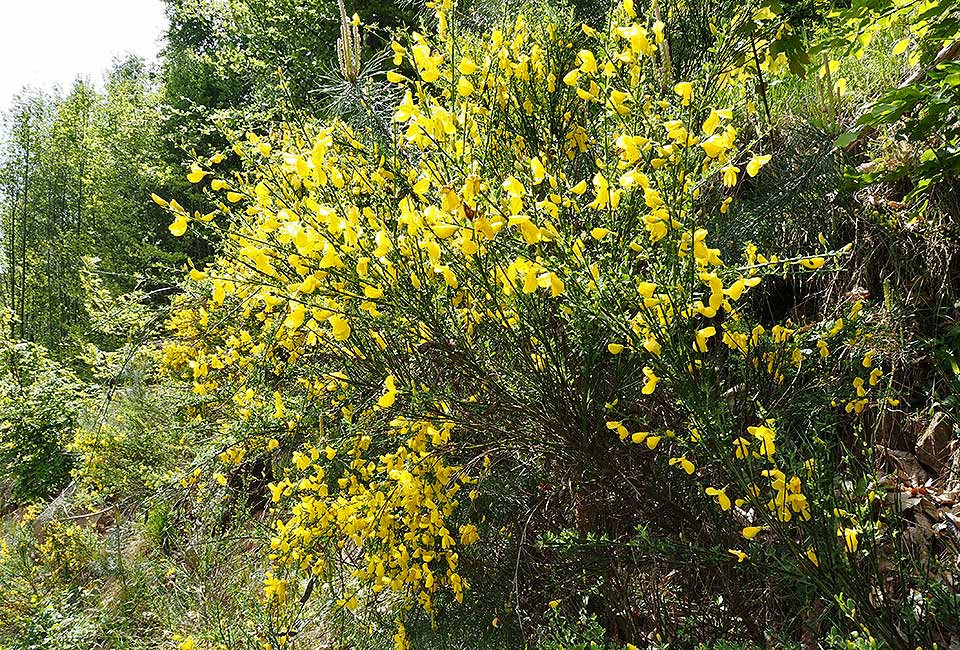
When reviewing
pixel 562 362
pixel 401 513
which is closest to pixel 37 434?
pixel 401 513

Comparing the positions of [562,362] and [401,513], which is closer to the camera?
[562,362]

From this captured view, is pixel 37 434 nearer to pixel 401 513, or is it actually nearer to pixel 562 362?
pixel 401 513

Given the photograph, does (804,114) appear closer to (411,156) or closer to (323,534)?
(411,156)

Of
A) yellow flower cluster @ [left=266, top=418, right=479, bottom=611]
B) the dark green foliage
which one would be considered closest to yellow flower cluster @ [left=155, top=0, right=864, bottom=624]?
yellow flower cluster @ [left=266, top=418, right=479, bottom=611]

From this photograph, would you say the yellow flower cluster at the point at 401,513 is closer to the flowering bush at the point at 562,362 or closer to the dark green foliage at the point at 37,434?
the flowering bush at the point at 562,362

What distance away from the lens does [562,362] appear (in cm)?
153

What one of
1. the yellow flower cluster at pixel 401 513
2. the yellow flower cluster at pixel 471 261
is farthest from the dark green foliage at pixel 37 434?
the yellow flower cluster at pixel 471 261

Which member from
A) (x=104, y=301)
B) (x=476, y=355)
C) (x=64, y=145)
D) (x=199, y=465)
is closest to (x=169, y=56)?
(x=64, y=145)

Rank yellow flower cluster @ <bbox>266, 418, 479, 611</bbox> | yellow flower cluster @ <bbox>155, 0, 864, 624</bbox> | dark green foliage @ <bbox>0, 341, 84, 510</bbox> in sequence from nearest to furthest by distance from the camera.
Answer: yellow flower cluster @ <bbox>155, 0, 864, 624</bbox> → yellow flower cluster @ <bbox>266, 418, 479, 611</bbox> → dark green foliage @ <bbox>0, 341, 84, 510</bbox>

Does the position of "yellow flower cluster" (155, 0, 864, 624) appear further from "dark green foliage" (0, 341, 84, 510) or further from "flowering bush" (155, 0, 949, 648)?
"dark green foliage" (0, 341, 84, 510)

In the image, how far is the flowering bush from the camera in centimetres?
121

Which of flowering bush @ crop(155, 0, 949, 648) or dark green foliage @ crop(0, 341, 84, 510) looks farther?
dark green foliage @ crop(0, 341, 84, 510)

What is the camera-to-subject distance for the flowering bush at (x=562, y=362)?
3.98ft

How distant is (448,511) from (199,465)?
4.23ft
